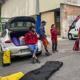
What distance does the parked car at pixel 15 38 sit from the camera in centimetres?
1616

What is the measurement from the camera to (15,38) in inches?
659

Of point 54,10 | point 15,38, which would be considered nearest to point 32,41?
point 15,38

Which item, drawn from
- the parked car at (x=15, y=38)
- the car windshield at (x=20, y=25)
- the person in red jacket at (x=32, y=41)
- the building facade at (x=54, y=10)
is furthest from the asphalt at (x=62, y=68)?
the building facade at (x=54, y=10)

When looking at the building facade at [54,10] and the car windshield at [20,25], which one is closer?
the car windshield at [20,25]

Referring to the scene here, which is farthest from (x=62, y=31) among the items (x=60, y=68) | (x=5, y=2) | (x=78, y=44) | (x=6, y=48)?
(x=5, y=2)

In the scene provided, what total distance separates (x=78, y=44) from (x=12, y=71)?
5.33 m

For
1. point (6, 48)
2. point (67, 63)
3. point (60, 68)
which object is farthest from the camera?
point (6, 48)

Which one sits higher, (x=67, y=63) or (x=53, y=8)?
(x=53, y=8)

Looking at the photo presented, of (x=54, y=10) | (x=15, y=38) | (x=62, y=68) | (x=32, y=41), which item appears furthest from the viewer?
(x=54, y=10)

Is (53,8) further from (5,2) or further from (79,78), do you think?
(79,78)

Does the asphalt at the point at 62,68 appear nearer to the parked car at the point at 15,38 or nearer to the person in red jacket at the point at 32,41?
the person in red jacket at the point at 32,41

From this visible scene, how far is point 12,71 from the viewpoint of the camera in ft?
46.2

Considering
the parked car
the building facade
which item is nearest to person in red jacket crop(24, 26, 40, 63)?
the parked car

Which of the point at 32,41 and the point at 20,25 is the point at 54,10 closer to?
the point at 20,25
